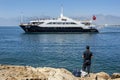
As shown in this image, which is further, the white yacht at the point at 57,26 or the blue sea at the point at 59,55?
the white yacht at the point at 57,26

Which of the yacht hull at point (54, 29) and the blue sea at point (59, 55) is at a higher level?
the blue sea at point (59, 55)

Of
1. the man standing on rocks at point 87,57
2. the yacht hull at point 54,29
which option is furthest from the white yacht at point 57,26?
the man standing on rocks at point 87,57

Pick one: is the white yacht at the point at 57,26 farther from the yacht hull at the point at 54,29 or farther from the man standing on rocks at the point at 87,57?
the man standing on rocks at the point at 87,57

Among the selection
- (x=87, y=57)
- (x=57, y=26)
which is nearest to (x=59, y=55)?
(x=87, y=57)

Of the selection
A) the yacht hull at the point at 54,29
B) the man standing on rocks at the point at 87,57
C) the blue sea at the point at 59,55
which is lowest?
the yacht hull at the point at 54,29

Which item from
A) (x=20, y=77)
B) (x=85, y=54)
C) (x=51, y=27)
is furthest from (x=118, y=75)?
(x=51, y=27)

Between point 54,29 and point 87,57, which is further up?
point 87,57

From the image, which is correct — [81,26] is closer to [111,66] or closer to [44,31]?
[44,31]

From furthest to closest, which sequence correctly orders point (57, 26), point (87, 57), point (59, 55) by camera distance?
Answer: point (57, 26) → point (59, 55) → point (87, 57)

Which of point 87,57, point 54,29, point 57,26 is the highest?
point 87,57

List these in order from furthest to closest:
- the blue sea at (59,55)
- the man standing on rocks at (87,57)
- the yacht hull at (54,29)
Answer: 1. the yacht hull at (54,29)
2. the blue sea at (59,55)
3. the man standing on rocks at (87,57)

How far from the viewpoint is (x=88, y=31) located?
100 meters

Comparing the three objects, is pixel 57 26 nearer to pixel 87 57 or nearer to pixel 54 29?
pixel 54 29

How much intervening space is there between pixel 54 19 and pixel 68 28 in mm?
5763
